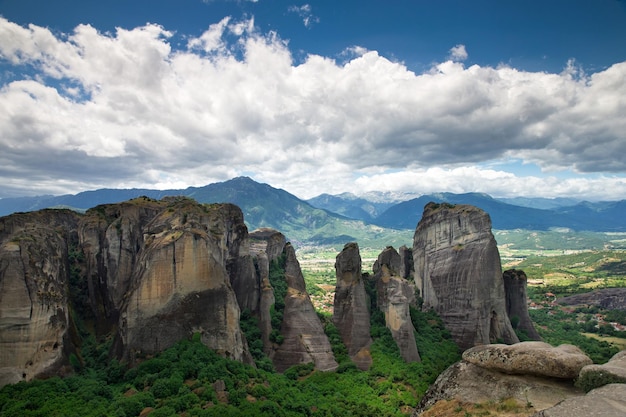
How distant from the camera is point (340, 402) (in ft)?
133

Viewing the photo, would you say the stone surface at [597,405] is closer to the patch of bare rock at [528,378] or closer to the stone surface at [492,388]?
the patch of bare rock at [528,378]

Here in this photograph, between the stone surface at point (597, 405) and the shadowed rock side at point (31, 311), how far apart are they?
35720 mm

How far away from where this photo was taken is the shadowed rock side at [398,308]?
5206 centimetres

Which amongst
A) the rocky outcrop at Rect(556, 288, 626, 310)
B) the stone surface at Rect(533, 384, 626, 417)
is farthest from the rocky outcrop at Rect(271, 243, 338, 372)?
the rocky outcrop at Rect(556, 288, 626, 310)

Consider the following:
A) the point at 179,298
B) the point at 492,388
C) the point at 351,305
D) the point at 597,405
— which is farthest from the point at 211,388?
the point at 597,405

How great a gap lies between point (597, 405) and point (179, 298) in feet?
108

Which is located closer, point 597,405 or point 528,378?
point 597,405

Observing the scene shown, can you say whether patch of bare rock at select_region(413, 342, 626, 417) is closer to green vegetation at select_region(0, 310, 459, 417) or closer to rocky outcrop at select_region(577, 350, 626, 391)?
rocky outcrop at select_region(577, 350, 626, 391)

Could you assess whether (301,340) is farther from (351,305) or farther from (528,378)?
(528,378)

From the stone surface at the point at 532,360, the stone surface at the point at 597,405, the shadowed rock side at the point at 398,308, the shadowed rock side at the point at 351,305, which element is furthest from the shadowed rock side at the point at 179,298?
the stone surface at the point at 597,405

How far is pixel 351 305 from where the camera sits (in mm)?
54812

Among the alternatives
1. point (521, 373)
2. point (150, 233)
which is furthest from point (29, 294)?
point (521, 373)

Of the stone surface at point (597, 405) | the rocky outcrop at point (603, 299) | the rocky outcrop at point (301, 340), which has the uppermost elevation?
the stone surface at point (597, 405)

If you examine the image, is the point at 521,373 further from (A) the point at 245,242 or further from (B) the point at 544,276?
(B) the point at 544,276
